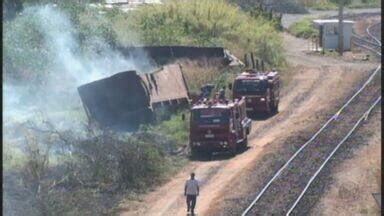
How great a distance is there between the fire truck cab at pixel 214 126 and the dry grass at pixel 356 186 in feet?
13.3

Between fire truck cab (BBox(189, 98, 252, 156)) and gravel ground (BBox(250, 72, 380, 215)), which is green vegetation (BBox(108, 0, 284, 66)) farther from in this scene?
fire truck cab (BBox(189, 98, 252, 156))

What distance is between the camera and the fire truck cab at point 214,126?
32344 millimetres

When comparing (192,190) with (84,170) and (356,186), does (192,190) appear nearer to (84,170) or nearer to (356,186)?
(84,170)

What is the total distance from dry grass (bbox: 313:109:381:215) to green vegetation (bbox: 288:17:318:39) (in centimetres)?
4371

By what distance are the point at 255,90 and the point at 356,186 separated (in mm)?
12424

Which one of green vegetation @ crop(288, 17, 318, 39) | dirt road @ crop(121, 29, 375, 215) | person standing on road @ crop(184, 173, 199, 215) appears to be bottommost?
green vegetation @ crop(288, 17, 318, 39)

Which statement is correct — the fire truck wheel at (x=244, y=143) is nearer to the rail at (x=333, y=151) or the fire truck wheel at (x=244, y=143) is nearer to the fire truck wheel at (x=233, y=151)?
the fire truck wheel at (x=233, y=151)

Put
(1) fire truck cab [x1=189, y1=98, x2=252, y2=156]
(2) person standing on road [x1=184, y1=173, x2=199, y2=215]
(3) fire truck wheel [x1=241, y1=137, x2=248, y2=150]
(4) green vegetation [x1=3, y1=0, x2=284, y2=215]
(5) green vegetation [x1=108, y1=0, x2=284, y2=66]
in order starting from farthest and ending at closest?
(5) green vegetation [x1=108, y1=0, x2=284, y2=66] → (3) fire truck wheel [x1=241, y1=137, x2=248, y2=150] → (1) fire truck cab [x1=189, y1=98, x2=252, y2=156] → (4) green vegetation [x1=3, y1=0, x2=284, y2=215] → (2) person standing on road [x1=184, y1=173, x2=199, y2=215]

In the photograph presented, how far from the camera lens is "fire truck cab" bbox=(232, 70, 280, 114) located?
4009 cm

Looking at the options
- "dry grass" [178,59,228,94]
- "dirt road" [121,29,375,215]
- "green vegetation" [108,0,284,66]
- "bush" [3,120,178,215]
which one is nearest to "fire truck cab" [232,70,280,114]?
"dirt road" [121,29,375,215]

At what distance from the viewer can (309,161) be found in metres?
31.7

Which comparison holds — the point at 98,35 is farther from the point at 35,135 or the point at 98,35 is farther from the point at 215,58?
the point at 35,135

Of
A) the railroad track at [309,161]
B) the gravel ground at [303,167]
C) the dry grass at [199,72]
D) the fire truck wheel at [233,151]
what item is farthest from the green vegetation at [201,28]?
the fire truck wheel at [233,151]

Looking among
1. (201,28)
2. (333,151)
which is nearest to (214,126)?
(333,151)
